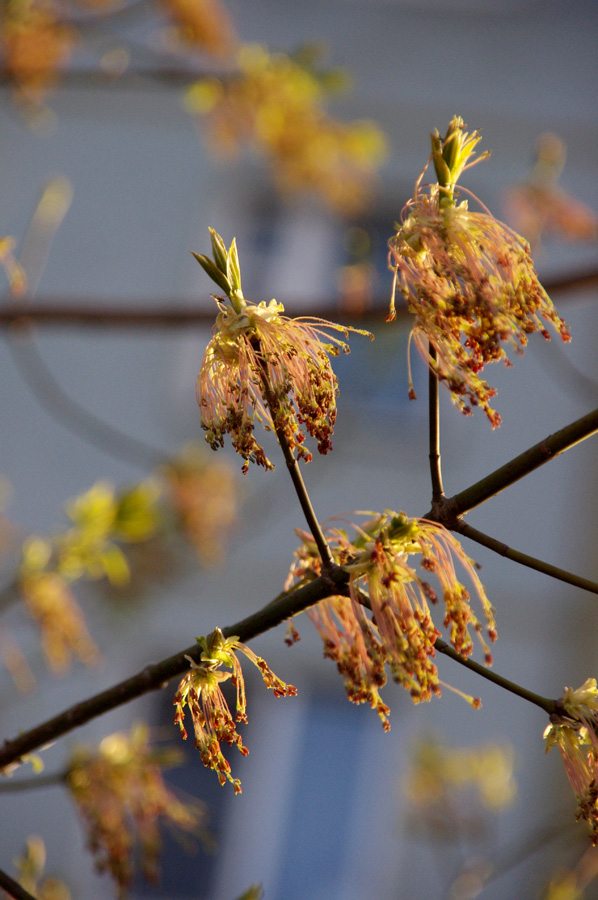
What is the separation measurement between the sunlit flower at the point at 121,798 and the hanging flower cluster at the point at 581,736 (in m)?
0.46

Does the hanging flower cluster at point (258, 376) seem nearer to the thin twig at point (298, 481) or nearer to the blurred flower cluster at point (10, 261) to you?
the thin twig at point (298, 481)

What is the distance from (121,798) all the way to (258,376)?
0.62 meters

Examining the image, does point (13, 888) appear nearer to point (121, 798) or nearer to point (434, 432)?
point (121, 798)

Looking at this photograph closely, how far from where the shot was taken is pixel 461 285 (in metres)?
0.55

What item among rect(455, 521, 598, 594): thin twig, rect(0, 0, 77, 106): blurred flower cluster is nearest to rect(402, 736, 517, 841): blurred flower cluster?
rect(455, 521, 598, 594): thin twig

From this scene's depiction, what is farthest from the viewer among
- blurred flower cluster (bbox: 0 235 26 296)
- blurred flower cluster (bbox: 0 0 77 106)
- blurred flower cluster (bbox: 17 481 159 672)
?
blurred flower cluster (bbox: 0 0 77 106)

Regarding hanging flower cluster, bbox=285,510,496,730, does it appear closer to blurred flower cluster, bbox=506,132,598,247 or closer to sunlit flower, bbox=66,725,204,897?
sunlit flower, bbox=66,725,204,897

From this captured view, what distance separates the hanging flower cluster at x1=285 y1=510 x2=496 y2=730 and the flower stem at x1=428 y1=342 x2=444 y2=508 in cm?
2

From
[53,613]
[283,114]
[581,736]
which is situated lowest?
[581,736]

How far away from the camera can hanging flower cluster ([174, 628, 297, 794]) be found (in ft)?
1.86

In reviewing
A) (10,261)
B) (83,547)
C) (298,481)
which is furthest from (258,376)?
(83,547)

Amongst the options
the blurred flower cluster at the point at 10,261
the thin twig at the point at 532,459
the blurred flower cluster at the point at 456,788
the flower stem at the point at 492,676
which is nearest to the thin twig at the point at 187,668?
the flower stem at the point at 492,676

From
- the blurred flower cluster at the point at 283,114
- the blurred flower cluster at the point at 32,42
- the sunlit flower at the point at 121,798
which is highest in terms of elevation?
the blurred flower cluster at the point at 32,42

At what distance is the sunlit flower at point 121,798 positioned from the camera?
85 cm
